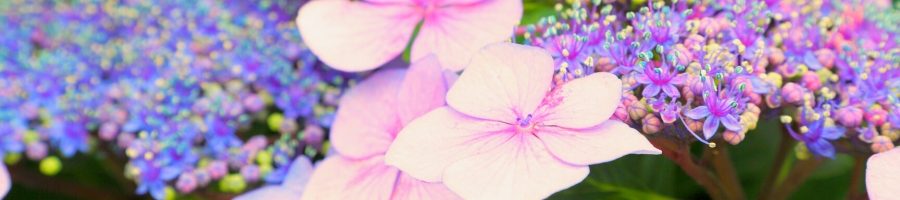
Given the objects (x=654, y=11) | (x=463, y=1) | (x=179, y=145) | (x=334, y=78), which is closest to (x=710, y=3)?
(x=654, y=11)

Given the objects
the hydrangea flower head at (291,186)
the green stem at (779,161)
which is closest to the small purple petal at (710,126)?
the green stem at (779,161)

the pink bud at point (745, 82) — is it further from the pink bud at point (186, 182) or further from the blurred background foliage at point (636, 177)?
the pink bud at point (186, 182)

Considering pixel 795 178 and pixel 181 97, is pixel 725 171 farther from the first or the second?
pixel 181 97

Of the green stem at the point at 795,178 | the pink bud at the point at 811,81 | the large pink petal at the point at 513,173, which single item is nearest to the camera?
the large pink petal at the point at 513,173

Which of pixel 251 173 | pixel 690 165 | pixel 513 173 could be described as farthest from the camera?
pixel 251 173

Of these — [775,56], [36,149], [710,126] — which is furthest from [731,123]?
[36,149]

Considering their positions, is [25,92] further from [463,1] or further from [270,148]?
[463,1]

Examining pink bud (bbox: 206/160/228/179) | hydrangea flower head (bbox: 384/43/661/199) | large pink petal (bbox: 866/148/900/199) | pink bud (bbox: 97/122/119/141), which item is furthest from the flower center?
pink bud (bbox: 97/122/119/141)
